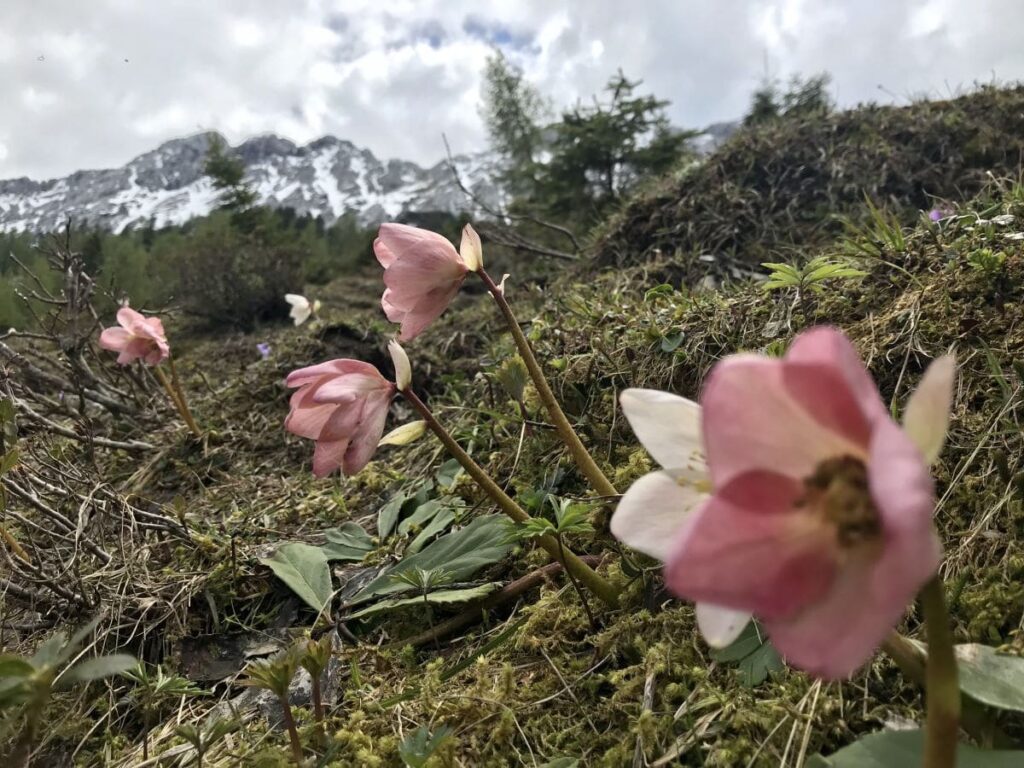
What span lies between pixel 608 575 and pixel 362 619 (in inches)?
24.0

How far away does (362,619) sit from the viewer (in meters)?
1.56

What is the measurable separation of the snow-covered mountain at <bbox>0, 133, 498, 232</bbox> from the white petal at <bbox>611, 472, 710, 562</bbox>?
118m

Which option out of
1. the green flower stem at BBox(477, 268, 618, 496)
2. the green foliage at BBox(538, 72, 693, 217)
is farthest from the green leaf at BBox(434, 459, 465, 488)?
the green foliage at BBox(538, 72, 693, 217)

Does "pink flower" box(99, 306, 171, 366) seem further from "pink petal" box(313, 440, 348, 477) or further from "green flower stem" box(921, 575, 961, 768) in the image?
"green flower stem" box(921, 575, 961, 768)

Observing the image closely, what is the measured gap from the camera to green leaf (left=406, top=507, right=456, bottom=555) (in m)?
1.68

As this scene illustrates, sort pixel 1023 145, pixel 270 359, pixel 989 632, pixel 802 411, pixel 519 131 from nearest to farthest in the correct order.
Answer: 1. pixel 802 411
2. pixel 989 632
3. pixel 270 359
4. pixel 1023 145
5. pixel 519 131

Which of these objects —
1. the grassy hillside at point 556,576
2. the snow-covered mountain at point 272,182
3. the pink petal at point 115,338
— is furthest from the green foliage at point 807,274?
the snow-covered mountain at point 272,182

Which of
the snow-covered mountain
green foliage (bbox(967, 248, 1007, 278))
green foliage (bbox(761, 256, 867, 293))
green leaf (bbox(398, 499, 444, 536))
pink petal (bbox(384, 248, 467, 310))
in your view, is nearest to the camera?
pink petal (bbox(384, 248, 467, 310))

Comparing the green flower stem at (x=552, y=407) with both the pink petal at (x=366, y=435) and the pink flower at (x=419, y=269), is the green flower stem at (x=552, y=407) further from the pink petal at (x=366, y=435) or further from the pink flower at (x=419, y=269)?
the pink petal at (x=366, y=435)

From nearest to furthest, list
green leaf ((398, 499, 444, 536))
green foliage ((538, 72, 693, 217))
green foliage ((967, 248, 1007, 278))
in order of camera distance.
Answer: green foliage ((967, 248, 1007, 278)) < green leaf ((398, 499, 444, 536)) < green foliage ((538, 72, 693, 217))

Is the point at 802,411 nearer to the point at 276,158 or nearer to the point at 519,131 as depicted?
the point at 519,131

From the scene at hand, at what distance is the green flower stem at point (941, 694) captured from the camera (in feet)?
1.87

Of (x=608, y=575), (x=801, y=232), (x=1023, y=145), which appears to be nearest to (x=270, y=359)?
(x=608, y=575)

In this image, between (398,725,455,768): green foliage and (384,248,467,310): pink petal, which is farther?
(384,248,467,310): pink petal
